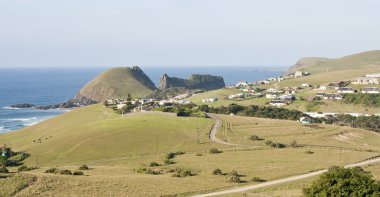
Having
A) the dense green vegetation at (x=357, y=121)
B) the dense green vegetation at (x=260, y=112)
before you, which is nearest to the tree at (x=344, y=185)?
the dense green vegetation at (x=260, y=112)

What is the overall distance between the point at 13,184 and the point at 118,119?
71.1 meters

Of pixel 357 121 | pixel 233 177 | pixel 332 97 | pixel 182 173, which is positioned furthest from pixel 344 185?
pixel 332 97

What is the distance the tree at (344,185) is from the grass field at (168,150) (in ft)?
34.2

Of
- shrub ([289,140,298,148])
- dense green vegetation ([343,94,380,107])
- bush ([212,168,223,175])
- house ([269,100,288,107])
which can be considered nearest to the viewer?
bush ([212,168,223,175])

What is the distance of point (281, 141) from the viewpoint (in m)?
97.8

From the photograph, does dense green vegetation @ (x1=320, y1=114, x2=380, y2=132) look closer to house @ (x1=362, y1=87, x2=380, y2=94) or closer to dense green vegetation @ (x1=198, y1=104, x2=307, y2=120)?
dense green vegetation @ (x1=198, y1=104, x2=307, y2=120)

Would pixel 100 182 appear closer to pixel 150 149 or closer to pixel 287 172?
pixel 287 172

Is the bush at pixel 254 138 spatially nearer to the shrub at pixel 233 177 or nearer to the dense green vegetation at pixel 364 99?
the shrub at pixel 233 177

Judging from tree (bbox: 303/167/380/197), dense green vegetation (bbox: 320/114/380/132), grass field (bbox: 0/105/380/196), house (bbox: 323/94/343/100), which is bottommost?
dense green vegetation (bbox: 320/114/380/132)

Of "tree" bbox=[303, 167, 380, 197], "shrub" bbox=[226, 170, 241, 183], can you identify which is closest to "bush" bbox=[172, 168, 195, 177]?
"shrub" bbox=[226, 170, 241, 183]

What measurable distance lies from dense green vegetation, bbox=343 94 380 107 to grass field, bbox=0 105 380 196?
239ft

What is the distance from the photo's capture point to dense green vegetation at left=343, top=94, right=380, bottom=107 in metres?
179

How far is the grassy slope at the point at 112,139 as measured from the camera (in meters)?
93.7

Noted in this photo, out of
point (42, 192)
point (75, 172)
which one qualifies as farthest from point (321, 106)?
point (42, 192)
